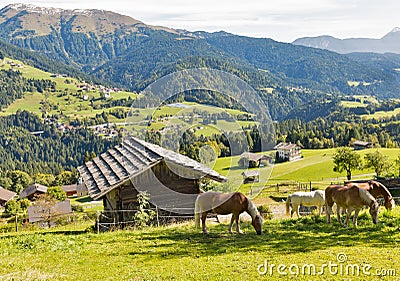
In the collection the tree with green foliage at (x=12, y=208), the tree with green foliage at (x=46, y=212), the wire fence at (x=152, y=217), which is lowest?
the tree with green foliage at (x=12, y=208)

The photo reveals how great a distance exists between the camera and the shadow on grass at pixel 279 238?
12.0 m

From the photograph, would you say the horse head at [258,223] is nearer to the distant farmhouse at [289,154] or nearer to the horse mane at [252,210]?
the horse mane at [252,210]

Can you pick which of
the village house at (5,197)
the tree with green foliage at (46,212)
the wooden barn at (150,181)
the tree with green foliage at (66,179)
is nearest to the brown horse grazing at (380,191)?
the wooden barn at (150,181)

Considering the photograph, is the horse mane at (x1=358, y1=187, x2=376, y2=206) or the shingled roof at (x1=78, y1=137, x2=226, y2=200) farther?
the shingled roof at (x1=78, y1=137, x2=226, y2=200)

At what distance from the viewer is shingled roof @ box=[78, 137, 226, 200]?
20.3 m

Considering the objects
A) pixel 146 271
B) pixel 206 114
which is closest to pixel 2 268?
pixel 146 271

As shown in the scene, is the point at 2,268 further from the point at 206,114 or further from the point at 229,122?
the point at 206,114

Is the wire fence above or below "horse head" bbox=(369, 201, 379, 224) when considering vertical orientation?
below

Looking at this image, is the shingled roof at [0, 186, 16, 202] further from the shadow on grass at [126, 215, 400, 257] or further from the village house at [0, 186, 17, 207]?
the shadow on grass at [126, 215, 400, 257]

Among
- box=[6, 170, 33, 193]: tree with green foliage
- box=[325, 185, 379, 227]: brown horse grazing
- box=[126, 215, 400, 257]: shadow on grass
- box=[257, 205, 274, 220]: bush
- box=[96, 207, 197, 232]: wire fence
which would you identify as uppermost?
box=[325, 185, 379, 227]: brown horse grazing

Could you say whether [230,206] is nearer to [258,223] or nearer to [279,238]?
[258,223]

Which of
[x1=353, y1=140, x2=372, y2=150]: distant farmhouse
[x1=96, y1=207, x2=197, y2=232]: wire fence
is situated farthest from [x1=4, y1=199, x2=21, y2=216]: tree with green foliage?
[x1=353, y1=140, x2=372, y2=150]: distant farmhouse

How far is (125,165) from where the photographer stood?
2244 cm

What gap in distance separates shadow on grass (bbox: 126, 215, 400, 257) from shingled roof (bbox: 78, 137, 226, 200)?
16.8 feet
